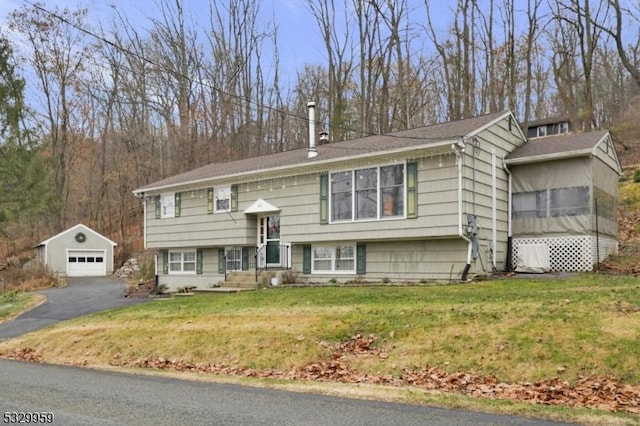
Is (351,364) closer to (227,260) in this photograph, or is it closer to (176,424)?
(176,424)

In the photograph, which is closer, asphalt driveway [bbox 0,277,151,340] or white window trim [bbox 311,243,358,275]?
asphalt driveway [bbox 0,277,151,340]

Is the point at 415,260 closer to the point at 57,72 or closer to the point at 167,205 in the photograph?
the point at 167,205

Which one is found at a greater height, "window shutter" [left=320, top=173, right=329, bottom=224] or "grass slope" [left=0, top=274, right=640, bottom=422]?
"window shutter" [left=320, top=173, right=329, bottom=224]

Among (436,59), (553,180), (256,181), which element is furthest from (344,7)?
(553,180)

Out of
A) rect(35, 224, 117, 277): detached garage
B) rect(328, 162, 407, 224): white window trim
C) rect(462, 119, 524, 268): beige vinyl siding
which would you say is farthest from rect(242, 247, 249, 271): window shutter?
rect(35, 224, 117, 277): detached garage

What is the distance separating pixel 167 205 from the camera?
21250 mm

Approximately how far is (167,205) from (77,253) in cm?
1633

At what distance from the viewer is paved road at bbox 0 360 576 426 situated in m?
5.47

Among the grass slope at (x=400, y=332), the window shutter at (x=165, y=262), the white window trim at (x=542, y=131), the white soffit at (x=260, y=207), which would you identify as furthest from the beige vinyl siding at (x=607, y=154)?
the white window trim at (x=542, y=131)

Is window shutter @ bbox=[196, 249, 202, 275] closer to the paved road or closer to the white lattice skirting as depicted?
the white lattice skirting

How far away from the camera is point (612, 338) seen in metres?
7.05

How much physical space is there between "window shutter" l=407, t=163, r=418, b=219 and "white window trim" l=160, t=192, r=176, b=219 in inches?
418

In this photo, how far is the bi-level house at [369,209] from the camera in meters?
14.0

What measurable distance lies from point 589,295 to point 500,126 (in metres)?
7.78
